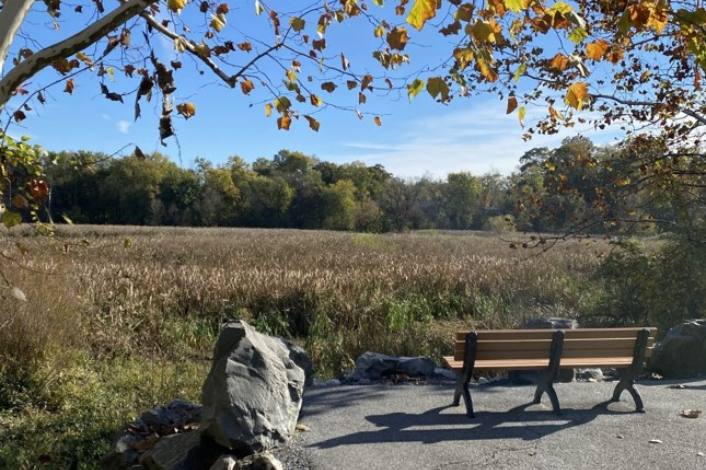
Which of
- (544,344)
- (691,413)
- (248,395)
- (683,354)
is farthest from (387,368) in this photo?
(683,354)

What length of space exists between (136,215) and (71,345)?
6128 centimetres

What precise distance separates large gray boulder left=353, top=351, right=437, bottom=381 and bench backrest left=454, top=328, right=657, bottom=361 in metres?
1.54

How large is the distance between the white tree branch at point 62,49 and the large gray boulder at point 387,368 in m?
4.83

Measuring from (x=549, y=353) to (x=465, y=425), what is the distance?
44.2 inches

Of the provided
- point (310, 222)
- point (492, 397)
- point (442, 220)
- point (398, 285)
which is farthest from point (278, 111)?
point (442, 220)

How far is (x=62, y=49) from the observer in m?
3.30

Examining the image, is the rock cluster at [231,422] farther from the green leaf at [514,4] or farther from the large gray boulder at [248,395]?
the green leaf at [514,4]

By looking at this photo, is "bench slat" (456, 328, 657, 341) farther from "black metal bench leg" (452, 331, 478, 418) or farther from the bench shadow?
the bench shadow

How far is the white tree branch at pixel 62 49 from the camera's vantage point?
325 cm

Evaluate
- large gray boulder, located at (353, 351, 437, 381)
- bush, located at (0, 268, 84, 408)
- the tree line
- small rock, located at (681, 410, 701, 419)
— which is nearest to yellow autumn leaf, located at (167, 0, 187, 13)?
bush, located at (0, 268, 84, 408)

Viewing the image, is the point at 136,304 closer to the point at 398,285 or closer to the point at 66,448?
the point at 66,448

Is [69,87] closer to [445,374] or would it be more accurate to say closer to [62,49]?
[62,49]

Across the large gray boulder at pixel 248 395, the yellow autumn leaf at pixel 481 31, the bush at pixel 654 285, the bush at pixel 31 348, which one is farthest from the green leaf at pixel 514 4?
the bush at pixel 654 285

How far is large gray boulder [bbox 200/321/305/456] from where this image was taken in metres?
4.42
